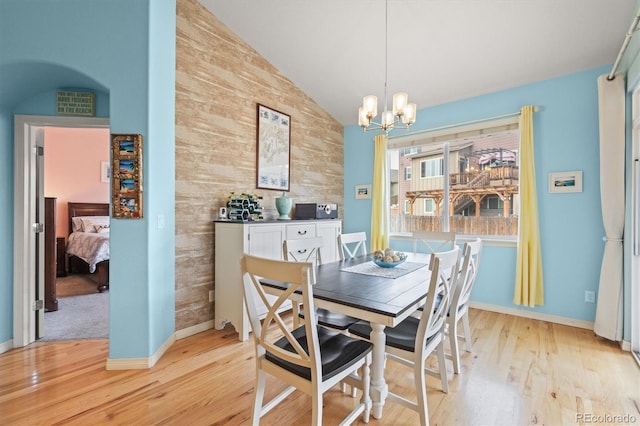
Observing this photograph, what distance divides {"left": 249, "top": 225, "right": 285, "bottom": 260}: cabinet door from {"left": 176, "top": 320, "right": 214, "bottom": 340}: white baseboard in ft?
2.86

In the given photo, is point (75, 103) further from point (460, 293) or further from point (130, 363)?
point (460, 293)

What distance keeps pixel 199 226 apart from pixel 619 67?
163 inches

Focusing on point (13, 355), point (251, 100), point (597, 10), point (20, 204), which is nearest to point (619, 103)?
point (597, 10)

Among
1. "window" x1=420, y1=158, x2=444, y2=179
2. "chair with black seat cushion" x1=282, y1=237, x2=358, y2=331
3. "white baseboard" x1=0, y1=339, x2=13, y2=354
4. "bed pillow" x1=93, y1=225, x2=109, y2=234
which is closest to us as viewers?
"chair with black seat cushion" x1=282, y1=237, x2=358, y2=331

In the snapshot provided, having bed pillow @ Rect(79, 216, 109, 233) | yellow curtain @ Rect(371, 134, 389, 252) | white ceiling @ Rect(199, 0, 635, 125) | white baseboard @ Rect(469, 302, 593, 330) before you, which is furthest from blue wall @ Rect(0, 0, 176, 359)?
white baseboard @ Rect(469, 302, 593, 330)

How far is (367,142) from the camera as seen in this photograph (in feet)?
14.8

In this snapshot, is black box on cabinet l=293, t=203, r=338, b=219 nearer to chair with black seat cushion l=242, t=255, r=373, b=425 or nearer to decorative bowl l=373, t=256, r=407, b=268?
decorative bowl l=373, t=256, r=407, b=268

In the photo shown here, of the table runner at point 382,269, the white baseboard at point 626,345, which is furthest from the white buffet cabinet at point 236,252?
the white baseboard at point 626,345

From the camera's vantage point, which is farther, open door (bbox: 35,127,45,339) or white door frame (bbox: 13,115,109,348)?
open door (bbox: 35,127,45,339)

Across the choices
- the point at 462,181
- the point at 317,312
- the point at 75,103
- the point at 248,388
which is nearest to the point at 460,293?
the point at 317,312

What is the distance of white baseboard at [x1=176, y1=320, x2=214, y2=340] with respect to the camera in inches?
105

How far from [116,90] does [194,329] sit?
213cm

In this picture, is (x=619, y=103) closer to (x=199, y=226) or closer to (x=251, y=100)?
(x=251, y=100)

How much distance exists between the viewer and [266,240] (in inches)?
112
